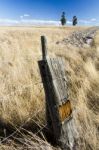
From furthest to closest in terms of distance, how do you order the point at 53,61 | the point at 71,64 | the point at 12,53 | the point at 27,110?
the point at 12,53 < the point at 71,64 < the point at 27,110 < the point at 53,61

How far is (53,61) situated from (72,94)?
5.66ft

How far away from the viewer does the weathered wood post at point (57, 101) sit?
2.94m

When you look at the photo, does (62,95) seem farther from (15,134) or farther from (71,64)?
(71,64)

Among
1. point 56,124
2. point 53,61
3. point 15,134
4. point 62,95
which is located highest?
point 53,61

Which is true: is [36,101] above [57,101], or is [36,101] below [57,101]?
below

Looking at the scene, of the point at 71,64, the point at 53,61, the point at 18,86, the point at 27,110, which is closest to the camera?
the point at 53,61

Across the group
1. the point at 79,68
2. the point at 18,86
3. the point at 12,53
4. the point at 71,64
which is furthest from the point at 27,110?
the point at 12,53

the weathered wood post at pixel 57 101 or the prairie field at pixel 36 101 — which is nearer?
the weathered wood post at pixel 57 101

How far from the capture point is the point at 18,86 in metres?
4.80

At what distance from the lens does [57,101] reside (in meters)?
2.96

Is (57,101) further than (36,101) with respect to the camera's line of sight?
No

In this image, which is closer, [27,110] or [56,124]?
[56,124]

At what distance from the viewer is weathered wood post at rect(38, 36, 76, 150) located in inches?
116

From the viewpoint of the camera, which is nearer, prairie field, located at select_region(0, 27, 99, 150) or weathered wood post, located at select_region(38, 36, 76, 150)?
weathered wood post, located at select_region(38, 36, 76, 150)
